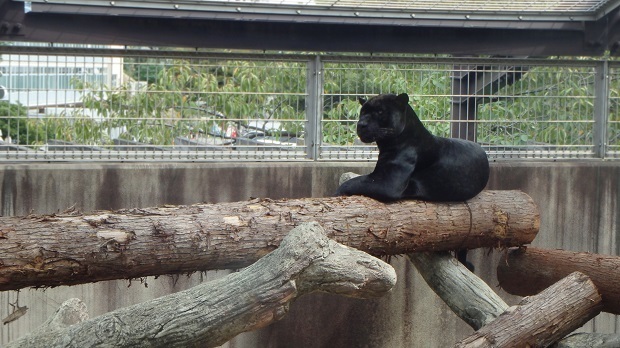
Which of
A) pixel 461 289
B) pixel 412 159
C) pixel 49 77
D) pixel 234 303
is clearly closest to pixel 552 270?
pixel 461 289

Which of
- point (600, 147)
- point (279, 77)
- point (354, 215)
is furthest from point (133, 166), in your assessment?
point (600, 147)

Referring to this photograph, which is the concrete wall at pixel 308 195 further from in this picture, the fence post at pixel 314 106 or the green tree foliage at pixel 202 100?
the green tree foliage at pixel 202 100

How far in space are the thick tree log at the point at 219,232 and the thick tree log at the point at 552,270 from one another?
0.22m

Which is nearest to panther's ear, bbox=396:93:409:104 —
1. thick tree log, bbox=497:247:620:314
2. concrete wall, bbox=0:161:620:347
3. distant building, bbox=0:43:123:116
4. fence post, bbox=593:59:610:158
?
concrete wall, bbox=0:161:620:347

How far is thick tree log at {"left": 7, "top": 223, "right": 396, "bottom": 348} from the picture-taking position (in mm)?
4121

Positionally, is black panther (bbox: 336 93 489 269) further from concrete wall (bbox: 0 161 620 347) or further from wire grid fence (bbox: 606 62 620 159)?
wire grid fence (bbox: 606 62 620 159)

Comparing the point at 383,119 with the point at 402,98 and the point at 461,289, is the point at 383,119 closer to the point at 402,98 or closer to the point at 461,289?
the point at 402,98

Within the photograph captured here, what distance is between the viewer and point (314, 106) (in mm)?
7918

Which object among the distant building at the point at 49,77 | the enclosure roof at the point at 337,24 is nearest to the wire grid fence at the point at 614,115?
the enclosure roof at the point at 337,24

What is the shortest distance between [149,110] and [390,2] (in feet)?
7.54

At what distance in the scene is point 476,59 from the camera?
27.0 feet

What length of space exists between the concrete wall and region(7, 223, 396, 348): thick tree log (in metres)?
2.84

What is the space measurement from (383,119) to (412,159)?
1.25 ft

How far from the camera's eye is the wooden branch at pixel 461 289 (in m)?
6.17
